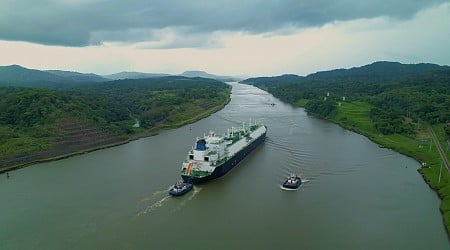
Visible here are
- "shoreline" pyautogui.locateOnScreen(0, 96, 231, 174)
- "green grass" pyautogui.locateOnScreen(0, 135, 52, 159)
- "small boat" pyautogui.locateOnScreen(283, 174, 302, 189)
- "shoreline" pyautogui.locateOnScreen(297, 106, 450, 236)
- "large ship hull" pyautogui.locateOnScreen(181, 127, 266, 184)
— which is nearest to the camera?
"shoreline" pyautogui.locateOnScreen(297, 106, 450, 236)

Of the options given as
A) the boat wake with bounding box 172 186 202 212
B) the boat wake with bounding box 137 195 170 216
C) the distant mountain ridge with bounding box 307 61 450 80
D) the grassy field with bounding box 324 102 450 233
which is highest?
the distant mountain ridge with bounding box 307 61 450 80

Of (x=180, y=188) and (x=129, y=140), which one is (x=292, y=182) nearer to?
(x=180, y=188)

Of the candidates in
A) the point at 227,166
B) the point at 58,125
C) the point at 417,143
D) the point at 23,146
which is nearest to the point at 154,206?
the point at 227,166

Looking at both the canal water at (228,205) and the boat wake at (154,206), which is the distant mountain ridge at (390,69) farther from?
the boat wake at (154,206)

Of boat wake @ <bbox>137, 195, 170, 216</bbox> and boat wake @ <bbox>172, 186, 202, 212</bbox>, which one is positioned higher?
boat wake @ <bbox>137, 195, 170, 216</bbox>

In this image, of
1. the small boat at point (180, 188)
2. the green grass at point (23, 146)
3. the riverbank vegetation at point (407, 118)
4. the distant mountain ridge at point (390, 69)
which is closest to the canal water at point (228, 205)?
the small boat at point (180, 188)

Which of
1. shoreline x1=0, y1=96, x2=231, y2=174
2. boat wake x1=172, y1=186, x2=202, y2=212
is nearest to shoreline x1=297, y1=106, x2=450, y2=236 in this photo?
boat wake x1=172, y1=186, x2=202, y2=212

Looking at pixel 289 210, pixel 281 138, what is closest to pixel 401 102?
pixel 281 138

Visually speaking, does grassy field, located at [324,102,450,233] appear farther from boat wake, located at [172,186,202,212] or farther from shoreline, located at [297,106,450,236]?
boat wake, located at [172,186,202,212]
